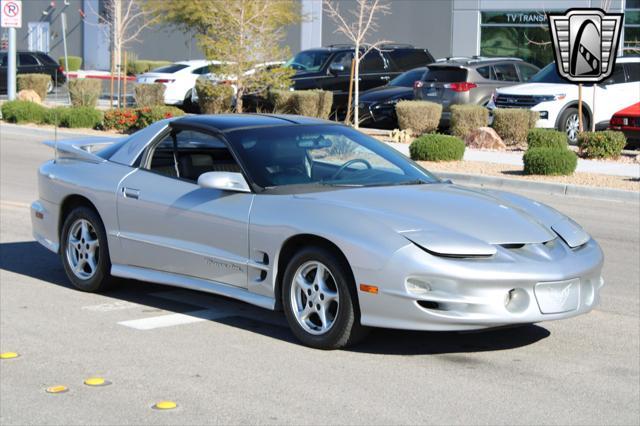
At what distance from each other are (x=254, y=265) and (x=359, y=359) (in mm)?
998

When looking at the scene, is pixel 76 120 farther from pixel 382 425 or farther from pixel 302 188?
pixel 382 425

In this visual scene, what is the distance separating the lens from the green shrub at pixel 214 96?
26.2m

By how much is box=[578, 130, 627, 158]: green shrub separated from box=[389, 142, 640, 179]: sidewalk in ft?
0.87

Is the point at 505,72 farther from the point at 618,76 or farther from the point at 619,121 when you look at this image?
the point at 619,121

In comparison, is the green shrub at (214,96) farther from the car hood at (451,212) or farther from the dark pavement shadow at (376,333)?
the car hood at (451,212)

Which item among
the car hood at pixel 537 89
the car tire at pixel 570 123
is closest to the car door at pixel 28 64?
the car hood at pixel 537 89

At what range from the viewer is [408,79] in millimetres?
27469

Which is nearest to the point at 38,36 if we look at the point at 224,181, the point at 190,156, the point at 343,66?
the point at 343,66

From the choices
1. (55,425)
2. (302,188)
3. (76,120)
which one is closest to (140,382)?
(55,425)

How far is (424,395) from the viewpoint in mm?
6047

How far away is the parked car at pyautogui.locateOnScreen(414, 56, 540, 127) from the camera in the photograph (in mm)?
24953

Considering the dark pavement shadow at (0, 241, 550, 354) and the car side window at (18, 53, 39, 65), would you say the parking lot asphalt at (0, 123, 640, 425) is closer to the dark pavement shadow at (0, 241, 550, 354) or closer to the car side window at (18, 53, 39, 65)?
the dark pavement shadow at (0, 241, 550, 354)

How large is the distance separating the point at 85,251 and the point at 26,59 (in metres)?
36.0

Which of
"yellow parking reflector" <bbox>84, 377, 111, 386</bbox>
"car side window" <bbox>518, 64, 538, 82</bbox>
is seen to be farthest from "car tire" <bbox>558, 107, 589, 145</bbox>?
"yellow parking reflector" <bbox>84, 377, 111, 386</bbox>
